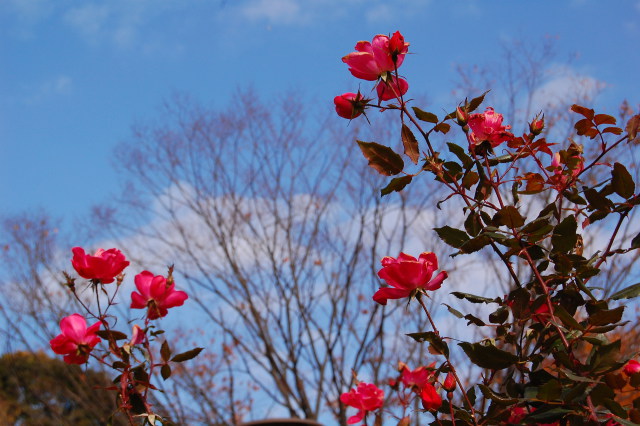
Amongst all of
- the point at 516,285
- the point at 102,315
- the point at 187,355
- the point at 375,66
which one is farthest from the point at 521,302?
the point at 102,315

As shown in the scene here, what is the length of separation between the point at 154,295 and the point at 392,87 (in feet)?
1.64

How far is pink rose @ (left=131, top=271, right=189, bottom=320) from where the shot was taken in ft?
3.32

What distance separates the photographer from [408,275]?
833 mm

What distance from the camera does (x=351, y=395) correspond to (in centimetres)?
118

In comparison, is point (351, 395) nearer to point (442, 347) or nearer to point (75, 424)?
point (442, 347)

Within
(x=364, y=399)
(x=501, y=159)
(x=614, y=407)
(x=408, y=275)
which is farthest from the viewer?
(x=364, y=399)

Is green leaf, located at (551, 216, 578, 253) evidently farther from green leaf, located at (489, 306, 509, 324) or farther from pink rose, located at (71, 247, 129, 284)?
pink rose, located at (71, 247, 129, 284)

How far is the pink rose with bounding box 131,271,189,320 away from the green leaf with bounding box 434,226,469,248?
1.46 feet

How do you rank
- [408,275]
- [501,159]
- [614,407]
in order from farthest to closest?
[501,159] → [408,275] → [614,407]

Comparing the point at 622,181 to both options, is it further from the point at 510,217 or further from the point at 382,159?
the point at 382,159

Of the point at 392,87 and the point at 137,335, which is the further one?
the point at 137,335

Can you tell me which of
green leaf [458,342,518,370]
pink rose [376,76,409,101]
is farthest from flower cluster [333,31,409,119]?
green leaf [458,342,518,370]

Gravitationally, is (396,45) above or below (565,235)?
above

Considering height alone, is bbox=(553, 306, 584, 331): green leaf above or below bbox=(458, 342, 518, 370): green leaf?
above
